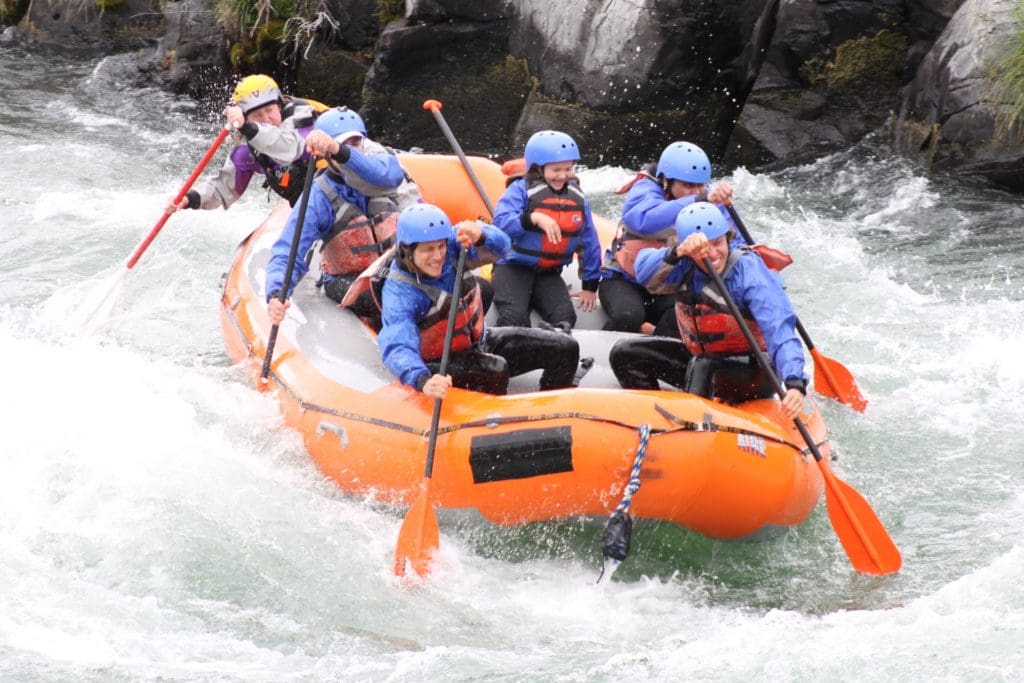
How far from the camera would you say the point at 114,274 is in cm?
832

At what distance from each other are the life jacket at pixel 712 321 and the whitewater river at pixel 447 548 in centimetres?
84

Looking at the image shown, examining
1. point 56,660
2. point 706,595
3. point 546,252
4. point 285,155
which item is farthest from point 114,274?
point 706,595

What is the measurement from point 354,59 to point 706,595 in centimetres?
783

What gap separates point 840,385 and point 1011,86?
3638 millimetres

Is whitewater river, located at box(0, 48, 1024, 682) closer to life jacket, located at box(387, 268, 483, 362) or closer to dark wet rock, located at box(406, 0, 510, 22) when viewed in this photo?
life jacket, located at box(387, 268, 483, 362)

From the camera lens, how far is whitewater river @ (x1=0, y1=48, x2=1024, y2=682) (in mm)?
4840

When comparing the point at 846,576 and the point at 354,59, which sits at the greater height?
the point at 846,576

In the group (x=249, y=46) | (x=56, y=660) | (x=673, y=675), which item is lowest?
(x=249, y=46)

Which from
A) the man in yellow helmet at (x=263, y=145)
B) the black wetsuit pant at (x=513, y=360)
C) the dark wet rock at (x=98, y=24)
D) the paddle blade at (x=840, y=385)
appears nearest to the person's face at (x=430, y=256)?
the black wetsuit pant at (x=513, y=360)

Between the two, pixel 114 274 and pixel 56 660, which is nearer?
pixel 56 660

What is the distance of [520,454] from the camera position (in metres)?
5.27

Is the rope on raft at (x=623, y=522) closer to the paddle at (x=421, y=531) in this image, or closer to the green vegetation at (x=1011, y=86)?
the paddle at (x=421, y=531)

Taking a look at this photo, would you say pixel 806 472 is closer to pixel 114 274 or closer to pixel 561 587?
pixel 561 587

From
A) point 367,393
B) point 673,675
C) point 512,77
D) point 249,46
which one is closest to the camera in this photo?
point 673,675
